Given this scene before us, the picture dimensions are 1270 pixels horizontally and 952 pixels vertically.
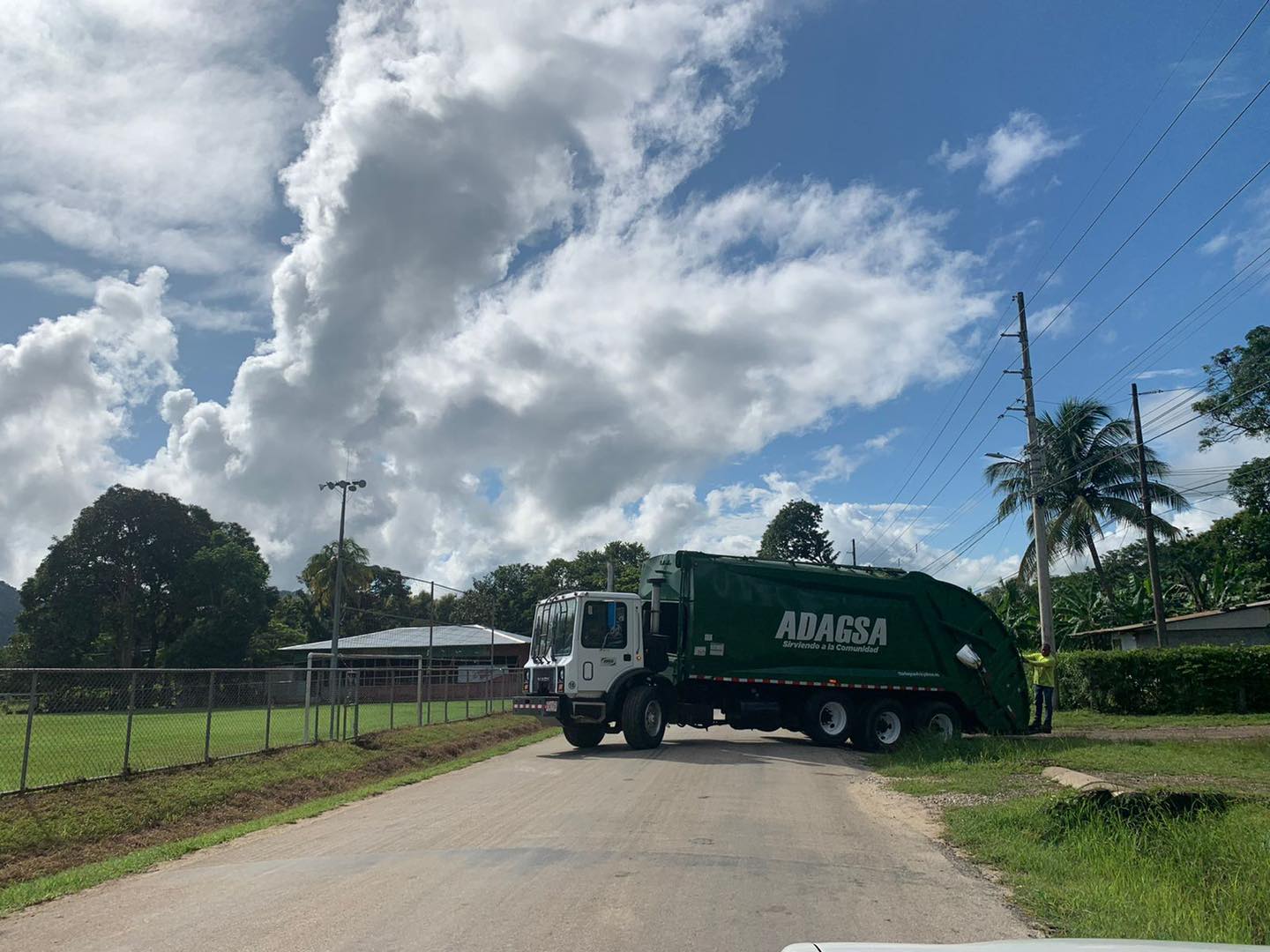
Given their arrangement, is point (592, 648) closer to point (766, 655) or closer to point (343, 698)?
point (766, 655)

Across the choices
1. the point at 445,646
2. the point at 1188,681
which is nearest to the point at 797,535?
the point at 445,646

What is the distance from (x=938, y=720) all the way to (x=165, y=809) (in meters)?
13.5

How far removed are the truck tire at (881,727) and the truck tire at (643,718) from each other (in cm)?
375

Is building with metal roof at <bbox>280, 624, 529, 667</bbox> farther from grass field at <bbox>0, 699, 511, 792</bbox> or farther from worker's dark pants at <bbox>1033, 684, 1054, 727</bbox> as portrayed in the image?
worker's dark pants at <bbox>1033, 684, 1054, 727</bbox>

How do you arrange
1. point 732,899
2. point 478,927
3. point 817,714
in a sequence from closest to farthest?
point 478,927
point 732,899
point 817,714

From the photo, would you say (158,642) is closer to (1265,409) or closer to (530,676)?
(530,676)

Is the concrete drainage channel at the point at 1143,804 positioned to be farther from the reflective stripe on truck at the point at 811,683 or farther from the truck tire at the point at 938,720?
the truck tire at the point at 938,720

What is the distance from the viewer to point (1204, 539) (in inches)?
1965

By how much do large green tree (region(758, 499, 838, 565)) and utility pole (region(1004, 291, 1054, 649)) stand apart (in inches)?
1969

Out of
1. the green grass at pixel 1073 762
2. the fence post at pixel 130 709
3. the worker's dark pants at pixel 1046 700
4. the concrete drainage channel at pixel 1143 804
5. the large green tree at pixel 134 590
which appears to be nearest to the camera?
the concrete drainage channel at pixel 1143 804

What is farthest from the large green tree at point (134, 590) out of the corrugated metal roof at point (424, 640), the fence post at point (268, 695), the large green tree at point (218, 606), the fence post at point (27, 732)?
the fence post at point (27, 732)

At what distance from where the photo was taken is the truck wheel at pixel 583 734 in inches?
696

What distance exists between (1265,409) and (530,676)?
1415 inches

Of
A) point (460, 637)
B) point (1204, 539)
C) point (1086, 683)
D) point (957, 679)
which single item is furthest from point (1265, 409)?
point (460, 637)
